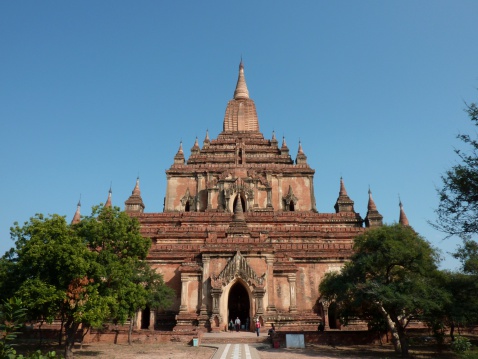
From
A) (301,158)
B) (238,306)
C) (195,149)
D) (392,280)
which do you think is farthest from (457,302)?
(195,149)

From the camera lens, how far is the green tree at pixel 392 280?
19500mm

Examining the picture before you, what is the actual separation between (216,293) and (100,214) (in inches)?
411

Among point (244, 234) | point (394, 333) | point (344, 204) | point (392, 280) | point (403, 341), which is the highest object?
point (344, 204)

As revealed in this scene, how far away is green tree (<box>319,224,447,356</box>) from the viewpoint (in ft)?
64.0

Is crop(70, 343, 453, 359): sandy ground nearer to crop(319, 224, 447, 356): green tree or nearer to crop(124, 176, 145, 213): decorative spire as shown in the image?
crop(319, 224, 447, 356): green tree

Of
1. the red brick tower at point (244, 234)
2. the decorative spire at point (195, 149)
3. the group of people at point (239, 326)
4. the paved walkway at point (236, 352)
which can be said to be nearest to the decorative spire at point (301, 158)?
the red brick tower at point (244, 234)

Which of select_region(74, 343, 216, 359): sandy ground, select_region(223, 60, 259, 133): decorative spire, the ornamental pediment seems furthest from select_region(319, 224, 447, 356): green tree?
select_region(223, 60, 259, 133): decorative spire

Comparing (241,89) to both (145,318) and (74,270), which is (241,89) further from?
(74,270)

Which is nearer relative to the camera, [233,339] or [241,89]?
[233,339]

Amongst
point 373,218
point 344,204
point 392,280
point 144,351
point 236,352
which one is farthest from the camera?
point 344,204

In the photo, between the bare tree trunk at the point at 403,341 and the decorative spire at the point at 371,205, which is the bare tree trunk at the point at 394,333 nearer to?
the bare tree trunk at the point at 403,341

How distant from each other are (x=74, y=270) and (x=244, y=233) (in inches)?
652

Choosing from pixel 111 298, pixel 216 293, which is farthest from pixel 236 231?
pixel 111 298

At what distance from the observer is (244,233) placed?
108 ft
